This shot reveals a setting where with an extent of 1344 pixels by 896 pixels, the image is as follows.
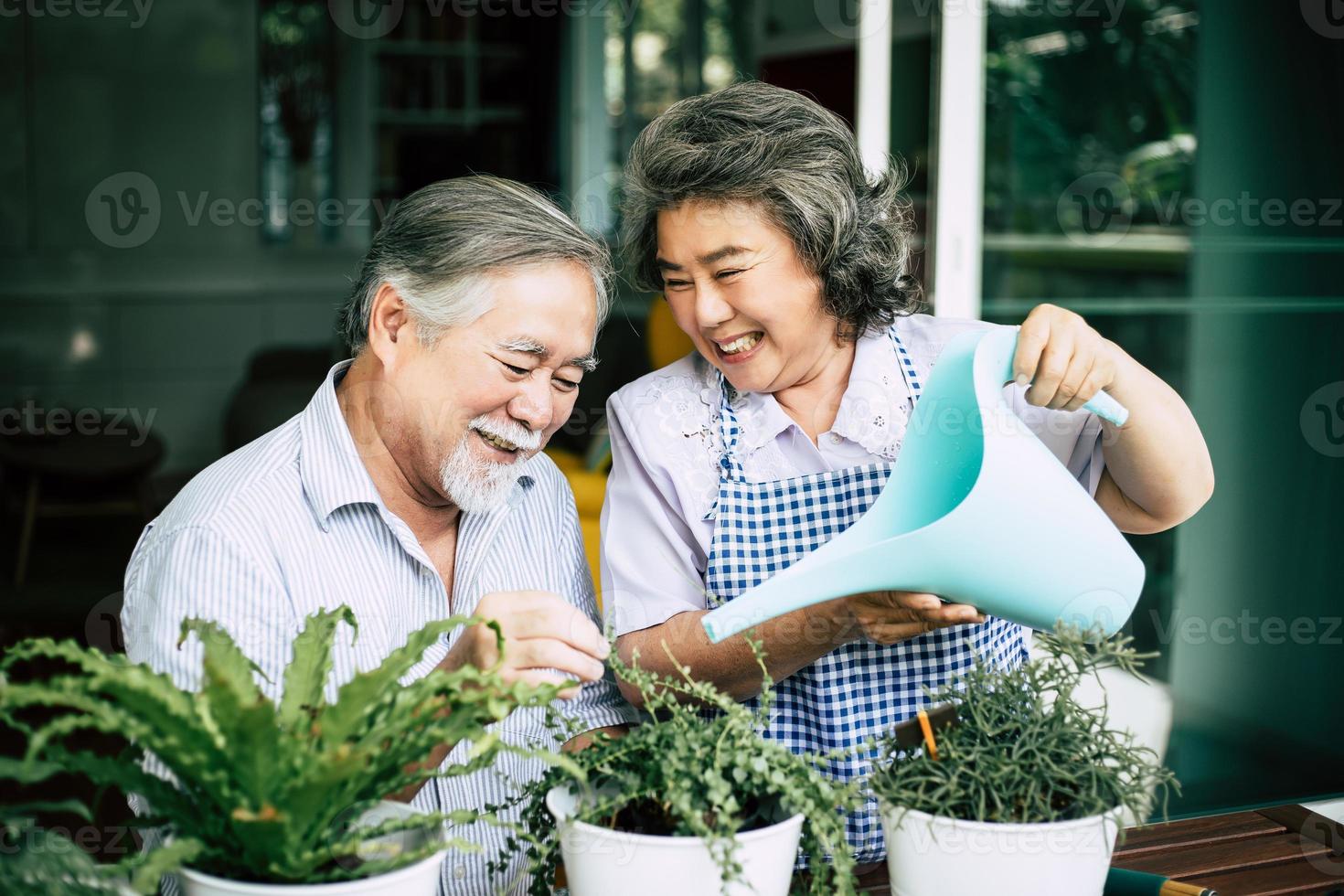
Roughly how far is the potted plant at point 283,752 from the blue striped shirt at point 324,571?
0.28 m

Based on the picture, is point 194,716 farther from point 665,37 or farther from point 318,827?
point 665,37

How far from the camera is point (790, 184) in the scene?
4.83ft

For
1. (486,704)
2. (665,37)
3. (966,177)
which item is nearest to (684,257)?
(486,704)

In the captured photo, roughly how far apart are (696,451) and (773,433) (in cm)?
10

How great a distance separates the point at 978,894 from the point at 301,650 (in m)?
0.55

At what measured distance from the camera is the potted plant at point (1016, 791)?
3.15ft

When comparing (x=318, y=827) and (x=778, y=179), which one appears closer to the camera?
(x=318, y=827)

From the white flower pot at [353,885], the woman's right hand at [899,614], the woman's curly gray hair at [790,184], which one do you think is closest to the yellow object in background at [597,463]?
the woman's curly gray hair at [790,184]

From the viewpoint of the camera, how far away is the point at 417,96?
7234 mm

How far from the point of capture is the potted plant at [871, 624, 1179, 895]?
96 cm

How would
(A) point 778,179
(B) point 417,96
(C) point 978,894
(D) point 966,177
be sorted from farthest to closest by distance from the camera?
(B) point 417,96
(D) point 966,177
(A) point 778,179
(C) point 978,894

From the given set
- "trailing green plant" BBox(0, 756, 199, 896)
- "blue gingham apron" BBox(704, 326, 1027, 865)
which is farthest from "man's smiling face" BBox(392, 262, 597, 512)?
"trailing green plant" BBox(0, 756, 199, 896)

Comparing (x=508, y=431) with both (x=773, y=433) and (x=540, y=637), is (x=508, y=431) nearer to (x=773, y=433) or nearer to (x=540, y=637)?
(x=773, y=433)

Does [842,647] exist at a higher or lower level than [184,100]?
lower
